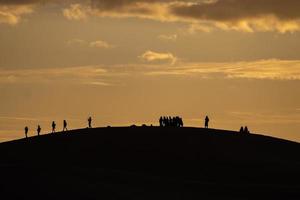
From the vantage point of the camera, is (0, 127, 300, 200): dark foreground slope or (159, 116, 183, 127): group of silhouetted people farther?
(159, 116, 183, 127): group of silhouetted people

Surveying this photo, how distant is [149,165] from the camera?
56.1 m

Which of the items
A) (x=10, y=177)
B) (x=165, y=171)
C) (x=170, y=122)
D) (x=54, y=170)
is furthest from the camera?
(x=170, y=122)

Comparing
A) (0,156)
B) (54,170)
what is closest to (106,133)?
(0,156)

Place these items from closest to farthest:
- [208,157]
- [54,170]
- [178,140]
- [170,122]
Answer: [54,170] → [208,157] → [178,140] → [170,122]

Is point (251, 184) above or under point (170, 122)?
under

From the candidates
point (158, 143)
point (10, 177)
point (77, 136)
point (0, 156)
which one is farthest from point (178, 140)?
point (10, 177)

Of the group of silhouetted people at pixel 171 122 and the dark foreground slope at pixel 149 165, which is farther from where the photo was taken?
the group of silhouetted people at pixel 171 122

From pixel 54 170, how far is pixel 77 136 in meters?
16.1

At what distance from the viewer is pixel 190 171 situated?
54.8 m

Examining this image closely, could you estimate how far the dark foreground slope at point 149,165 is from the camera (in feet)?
150

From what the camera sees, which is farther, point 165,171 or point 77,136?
point 77,136

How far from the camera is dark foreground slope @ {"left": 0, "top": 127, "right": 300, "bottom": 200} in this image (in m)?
45.6

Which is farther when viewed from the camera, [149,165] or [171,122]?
[171,122]

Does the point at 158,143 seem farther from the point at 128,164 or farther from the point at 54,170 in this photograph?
the point at 54,170
